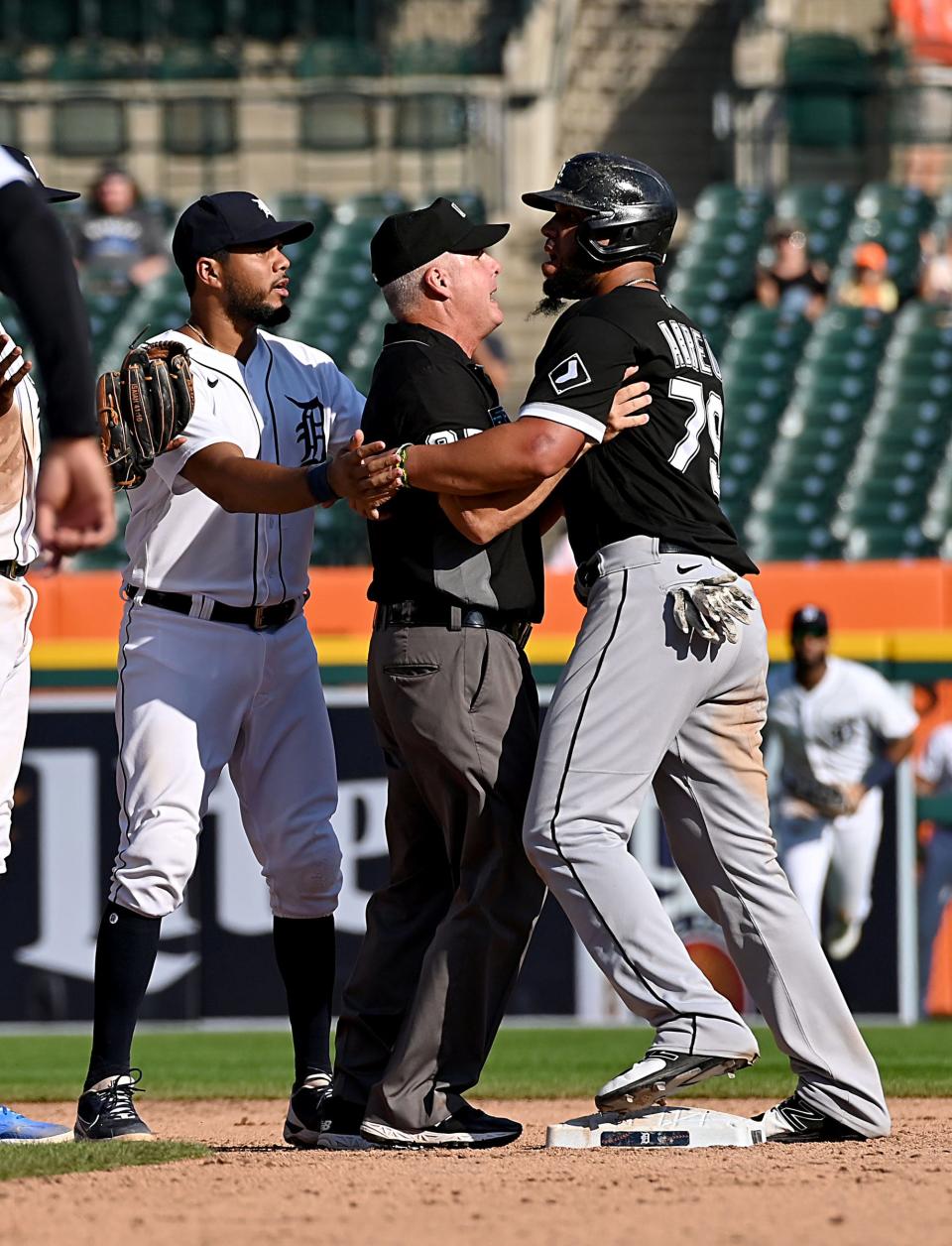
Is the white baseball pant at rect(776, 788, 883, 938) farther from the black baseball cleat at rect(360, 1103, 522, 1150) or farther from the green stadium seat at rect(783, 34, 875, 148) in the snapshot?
the green stadium seat at rect(783, 34, 875, 148)

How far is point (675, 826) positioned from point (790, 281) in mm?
10789

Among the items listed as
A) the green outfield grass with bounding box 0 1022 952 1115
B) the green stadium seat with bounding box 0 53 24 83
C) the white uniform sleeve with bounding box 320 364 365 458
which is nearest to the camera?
the white uniform sleeve with bounding box 320 364 365 458

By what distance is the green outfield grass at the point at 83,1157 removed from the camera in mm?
3654

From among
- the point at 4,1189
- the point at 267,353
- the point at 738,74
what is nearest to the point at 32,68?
the point at 738,74

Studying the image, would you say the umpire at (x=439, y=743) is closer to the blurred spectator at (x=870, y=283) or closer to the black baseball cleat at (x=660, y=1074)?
the black baseball cleat at (x=660, y=1074)

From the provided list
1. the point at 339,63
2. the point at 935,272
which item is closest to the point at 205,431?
the point at 935,272

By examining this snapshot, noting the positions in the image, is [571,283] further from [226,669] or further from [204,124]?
[204,124]

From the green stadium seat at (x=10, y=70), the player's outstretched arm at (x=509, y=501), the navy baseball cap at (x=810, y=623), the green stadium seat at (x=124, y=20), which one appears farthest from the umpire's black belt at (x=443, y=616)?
the green stadium seat at (x=124, y=20)

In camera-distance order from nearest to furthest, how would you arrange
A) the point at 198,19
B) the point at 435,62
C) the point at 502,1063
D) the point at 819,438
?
1. the point at 502,1063
2. the point at 819,438
3. the point at 435,62
4. the point at 198,19

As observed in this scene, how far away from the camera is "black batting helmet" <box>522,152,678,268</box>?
4.09 m

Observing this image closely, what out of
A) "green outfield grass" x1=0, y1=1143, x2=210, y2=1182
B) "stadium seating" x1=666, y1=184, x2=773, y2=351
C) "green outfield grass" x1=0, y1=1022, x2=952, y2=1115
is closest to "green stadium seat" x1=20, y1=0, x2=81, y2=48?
"stadium seating" x1=666, y1=184, x2=773, y2=351

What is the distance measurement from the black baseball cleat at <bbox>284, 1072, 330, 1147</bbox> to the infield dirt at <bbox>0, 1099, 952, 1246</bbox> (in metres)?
0.16

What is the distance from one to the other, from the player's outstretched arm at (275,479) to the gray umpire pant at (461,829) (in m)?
0.32

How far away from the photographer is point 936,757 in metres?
9.16
